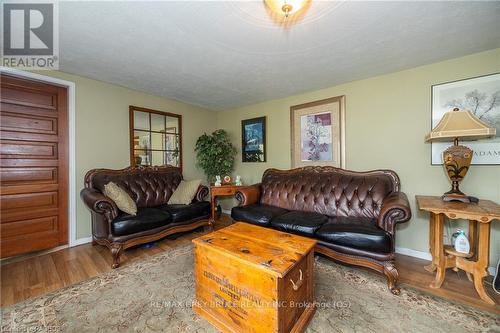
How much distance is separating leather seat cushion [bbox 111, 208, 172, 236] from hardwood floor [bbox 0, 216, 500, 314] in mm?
337

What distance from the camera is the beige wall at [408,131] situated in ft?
7.00

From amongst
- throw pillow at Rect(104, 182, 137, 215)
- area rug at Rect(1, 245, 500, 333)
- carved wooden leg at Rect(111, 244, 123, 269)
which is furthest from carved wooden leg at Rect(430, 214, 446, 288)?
throw pillow at Rect(104, 182, 137, 215)

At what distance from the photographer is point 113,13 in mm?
1572

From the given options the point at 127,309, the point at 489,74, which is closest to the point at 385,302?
the point at 127,309

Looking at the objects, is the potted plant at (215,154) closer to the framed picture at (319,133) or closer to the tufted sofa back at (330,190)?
the tufted sofa back at (330,190)

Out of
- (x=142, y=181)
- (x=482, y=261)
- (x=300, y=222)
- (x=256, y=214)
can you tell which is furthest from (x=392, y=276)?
(x=142, y=181)

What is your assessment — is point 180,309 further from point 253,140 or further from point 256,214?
point 253,140

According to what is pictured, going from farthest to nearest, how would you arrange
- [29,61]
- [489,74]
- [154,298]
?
[29,61], [489,74], [154,298]

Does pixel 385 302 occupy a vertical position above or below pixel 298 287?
below

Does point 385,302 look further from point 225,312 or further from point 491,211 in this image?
point 225,312

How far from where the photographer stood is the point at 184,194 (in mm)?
3227

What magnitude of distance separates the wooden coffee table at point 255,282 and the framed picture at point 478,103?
216cm

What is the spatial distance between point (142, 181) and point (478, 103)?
14.2 feet

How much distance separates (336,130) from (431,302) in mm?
2176
